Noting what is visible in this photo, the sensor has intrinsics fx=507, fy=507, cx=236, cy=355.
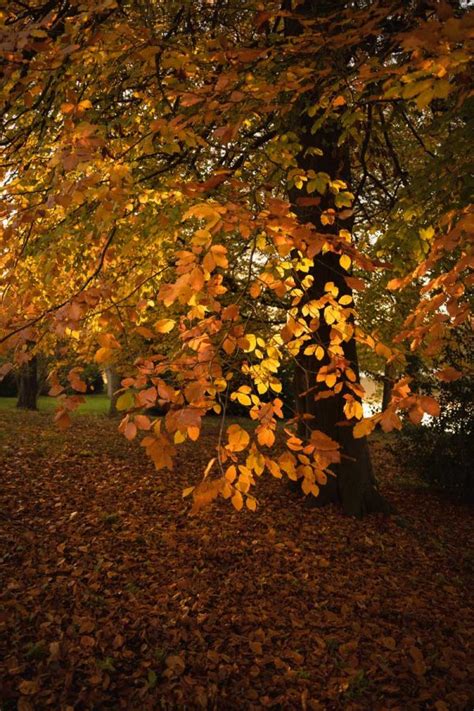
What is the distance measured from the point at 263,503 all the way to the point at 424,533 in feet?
7.36

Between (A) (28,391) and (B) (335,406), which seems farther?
(A) (28,391)

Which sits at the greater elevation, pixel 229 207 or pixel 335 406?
pixel 229 207

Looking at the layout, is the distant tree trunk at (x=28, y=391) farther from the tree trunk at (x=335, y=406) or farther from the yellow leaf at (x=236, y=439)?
the yellow leaf at (x=236, y=439)

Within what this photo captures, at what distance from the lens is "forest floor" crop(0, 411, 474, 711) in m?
3.59

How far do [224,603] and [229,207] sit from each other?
378 cm

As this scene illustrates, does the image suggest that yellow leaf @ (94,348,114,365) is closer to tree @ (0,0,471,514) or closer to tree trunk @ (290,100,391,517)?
tree @ (0,0,471,514)

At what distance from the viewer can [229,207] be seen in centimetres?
243

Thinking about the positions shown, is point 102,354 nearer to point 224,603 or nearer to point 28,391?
point 224,603

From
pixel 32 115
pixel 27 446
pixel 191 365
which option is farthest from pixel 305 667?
pixel 27 446

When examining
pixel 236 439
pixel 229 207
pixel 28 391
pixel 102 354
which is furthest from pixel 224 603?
pixel 28 391

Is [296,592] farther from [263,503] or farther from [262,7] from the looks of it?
[262,7]

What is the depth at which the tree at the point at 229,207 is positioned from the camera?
A: 8.04ft

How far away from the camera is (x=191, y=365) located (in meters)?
2.70

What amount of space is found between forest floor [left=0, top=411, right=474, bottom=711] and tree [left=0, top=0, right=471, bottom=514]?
0.96 metres
